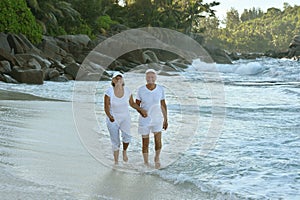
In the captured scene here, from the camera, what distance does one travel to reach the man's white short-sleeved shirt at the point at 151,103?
482cm

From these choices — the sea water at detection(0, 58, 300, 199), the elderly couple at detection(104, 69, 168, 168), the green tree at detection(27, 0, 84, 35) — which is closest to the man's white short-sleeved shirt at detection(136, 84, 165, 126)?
the elderly couple at detection(104, 69, 168, 168)

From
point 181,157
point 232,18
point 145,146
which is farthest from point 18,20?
point 232,18

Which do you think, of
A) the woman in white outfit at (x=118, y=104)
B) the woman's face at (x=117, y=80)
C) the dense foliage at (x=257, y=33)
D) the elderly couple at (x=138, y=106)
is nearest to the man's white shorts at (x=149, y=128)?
the elderly couple at (x=138, y=106)

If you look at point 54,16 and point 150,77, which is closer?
point 150,77

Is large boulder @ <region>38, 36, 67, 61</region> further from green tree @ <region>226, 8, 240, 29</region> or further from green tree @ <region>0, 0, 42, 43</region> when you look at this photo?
green tree @ <region>226, 8, 240, 29</region>

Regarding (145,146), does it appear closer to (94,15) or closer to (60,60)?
(60,60)

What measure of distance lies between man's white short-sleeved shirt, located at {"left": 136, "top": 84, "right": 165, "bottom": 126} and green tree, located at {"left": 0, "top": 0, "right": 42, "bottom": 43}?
20399 millimetres

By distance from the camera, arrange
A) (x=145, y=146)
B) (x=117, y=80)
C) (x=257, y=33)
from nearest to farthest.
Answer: (x=117, y=80) → (x=145, y=146) → (x=257, y=33)

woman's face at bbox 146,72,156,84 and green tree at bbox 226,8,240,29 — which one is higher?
green tree at bbox 226,8,240,29

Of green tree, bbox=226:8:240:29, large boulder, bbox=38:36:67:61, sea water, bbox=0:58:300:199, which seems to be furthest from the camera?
green tree, bbox=226:8:240:29

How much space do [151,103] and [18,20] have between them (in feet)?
72.1

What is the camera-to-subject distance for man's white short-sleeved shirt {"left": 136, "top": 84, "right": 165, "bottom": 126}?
4.82 m

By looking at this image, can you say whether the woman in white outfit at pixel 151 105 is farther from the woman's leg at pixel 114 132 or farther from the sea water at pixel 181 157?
the sea water at pixel 181 157

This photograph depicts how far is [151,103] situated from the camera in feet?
15.8
